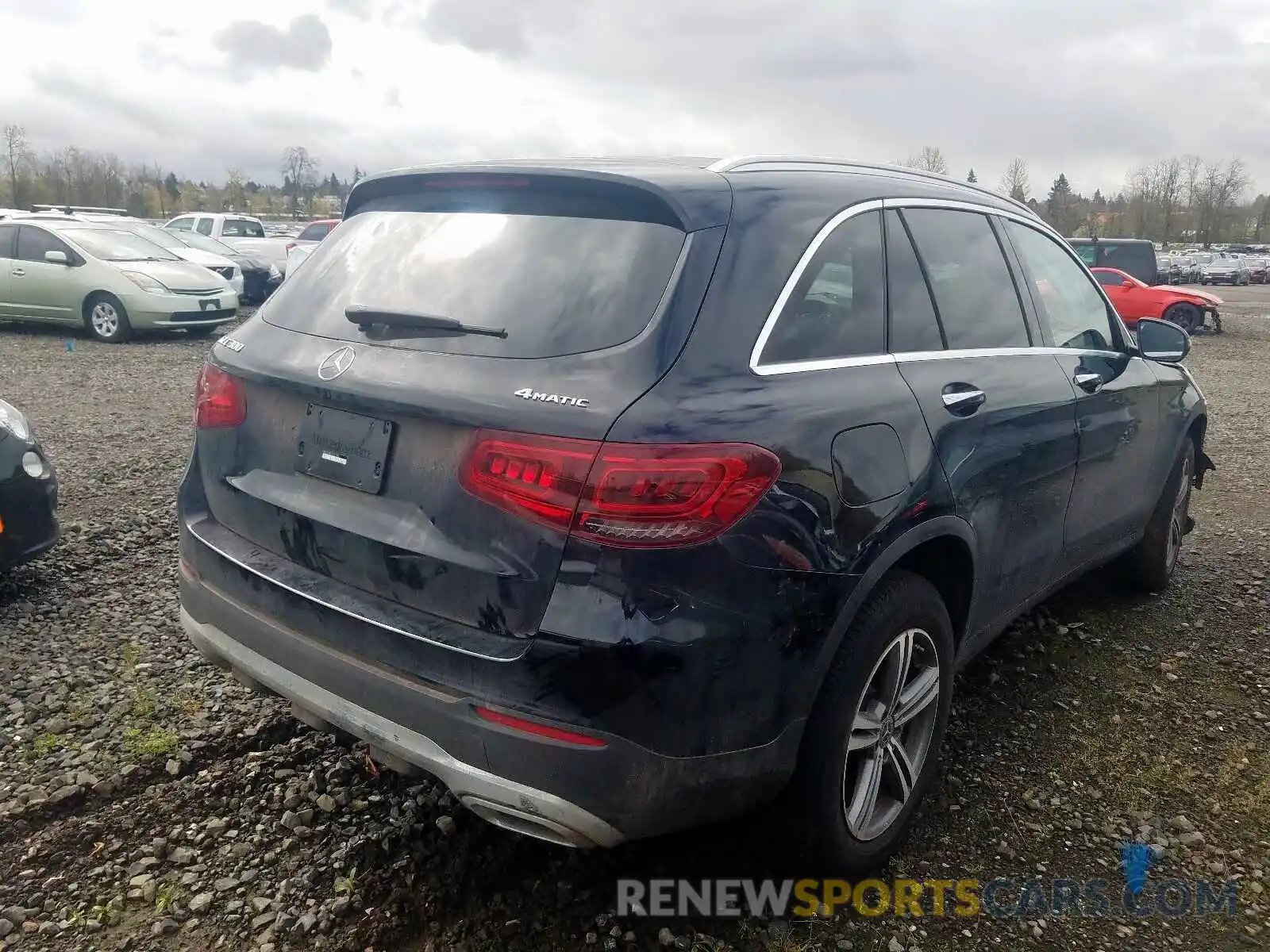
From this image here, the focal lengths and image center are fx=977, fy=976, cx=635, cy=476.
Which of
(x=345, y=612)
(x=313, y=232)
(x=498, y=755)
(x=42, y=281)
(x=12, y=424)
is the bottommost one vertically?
(x=498, y=755)

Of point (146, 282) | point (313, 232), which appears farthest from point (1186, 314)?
point (146, 282)

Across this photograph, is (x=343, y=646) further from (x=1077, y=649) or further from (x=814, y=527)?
(x=1077, y=649)

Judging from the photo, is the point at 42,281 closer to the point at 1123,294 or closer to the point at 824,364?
the point at 824,364

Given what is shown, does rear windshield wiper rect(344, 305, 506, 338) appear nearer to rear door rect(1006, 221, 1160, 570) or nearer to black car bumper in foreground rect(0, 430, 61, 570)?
rear door rect(1006, 221, 1160, 570)

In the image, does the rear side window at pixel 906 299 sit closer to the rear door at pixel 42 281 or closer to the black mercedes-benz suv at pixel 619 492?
the black mercedes-benz suv at pixel 619 492

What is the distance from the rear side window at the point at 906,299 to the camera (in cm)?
271

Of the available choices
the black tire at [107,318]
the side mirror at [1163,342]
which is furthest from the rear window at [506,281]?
the black tire at [107,318]

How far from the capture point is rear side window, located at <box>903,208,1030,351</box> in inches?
116

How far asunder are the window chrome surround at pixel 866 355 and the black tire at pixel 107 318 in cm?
1220

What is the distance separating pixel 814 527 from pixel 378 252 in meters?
1.38

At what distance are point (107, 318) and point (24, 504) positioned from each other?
10.1 m

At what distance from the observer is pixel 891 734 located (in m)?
2.63

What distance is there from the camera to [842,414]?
2.29 metres

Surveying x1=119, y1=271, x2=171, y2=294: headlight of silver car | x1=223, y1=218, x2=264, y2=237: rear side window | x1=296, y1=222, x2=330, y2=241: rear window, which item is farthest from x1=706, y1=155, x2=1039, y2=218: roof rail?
x1=223, y1=218, x2=264, y2=237: rear side window
